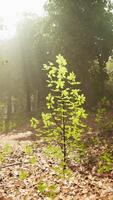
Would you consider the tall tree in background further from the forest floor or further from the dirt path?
the forest floor

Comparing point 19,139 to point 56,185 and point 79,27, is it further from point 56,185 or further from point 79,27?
point 79,27

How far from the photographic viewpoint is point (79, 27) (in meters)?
33.7

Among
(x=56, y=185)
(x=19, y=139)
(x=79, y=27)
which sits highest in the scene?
(x=79, y=27)

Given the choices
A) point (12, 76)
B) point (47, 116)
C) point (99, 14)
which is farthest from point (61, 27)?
point (47, 116)

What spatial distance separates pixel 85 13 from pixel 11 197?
25.9 meters

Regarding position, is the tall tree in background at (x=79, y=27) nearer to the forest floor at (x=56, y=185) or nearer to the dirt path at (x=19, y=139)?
the dirt path at (x=19, y=139)

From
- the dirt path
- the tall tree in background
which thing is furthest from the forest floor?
the tall tree in background

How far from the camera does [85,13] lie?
1331 inches

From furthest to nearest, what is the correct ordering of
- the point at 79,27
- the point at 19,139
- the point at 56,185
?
the point at 79,27 < the point at 19,139 < the point at 56,185

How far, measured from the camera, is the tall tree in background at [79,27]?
3369 centimetres

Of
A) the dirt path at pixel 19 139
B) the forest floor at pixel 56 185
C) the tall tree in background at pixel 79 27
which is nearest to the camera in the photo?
the forest floor at pixel 56 185

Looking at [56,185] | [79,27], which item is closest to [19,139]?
[56,185]

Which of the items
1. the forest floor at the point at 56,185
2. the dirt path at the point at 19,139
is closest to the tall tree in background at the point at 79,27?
the dirt path at the point at 19,139

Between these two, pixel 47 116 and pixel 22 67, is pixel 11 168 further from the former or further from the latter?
pixel 22 67
